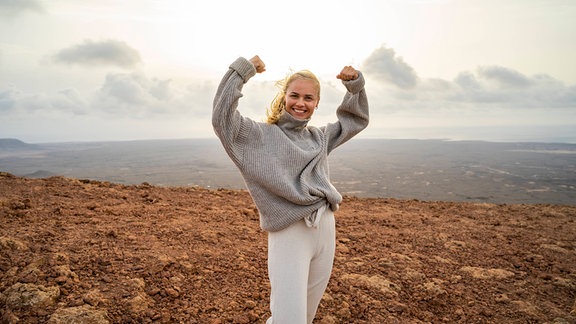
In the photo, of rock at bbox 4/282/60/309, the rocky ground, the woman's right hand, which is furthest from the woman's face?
rock at bbox 4/282/60/309

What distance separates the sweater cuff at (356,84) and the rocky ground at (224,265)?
2.13 m

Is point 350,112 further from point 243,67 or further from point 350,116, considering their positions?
point 243,67

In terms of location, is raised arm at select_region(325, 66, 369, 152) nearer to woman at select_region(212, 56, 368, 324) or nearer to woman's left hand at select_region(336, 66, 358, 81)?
woman's left hand at select_region(336, 66, 358, 81)

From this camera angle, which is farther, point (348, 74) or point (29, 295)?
point (29, 295)

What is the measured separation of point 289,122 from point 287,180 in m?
0.42

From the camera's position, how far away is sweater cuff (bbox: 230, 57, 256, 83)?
2.28m

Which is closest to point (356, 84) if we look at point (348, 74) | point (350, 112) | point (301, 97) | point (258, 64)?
point (348, 74)

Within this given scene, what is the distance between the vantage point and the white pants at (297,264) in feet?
7.14

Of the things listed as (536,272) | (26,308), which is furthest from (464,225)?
(26,308)

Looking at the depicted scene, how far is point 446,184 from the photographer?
62562mm

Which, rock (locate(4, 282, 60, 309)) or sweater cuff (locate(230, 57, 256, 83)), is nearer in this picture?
sweater cuff (locate(230, 57, 256, 83))

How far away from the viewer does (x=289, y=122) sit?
249cm

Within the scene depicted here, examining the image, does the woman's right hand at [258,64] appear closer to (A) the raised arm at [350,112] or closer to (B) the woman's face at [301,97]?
(B) the woman's face at [301,97]

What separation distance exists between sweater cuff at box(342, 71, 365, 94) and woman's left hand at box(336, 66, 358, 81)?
33 mm
